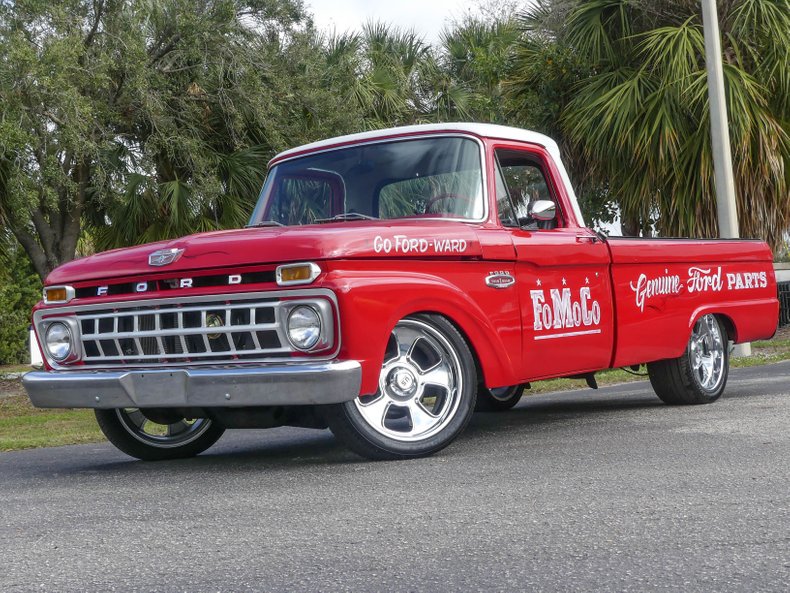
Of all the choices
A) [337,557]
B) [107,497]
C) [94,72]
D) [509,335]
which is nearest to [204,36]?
[94,72]

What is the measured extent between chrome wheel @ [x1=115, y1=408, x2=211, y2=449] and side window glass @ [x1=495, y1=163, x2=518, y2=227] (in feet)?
6.64

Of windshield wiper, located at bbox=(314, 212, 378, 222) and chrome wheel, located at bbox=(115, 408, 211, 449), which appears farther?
chrome wheel, located at bbox=(115, 408, 211, 449)

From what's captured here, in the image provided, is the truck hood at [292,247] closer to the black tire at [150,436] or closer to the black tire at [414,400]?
the black tire at [414,400]

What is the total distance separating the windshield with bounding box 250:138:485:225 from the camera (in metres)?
6.45

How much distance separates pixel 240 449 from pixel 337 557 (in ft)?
11.7

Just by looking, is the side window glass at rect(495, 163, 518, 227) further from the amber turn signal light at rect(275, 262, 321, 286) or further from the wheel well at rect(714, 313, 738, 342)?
the wheel well at rect(714, 313, 738, 342)

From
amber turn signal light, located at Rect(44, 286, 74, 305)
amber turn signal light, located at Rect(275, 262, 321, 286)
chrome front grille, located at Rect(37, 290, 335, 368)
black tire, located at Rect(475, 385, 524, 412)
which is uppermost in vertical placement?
amber turn signal light, located at Rect(44, 286, 74, 305)

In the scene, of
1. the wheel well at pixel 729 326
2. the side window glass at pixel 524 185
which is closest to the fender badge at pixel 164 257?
the side window glass at pixel 524 185

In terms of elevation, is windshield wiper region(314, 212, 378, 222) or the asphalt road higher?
windshield wiper region(314, 212, 378, 222)

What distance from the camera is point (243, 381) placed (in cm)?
529

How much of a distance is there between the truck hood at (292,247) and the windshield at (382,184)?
1.08 ft

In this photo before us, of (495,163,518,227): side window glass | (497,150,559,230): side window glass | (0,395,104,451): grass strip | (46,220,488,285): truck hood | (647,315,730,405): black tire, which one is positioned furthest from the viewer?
(0,395,104,451): grass strip

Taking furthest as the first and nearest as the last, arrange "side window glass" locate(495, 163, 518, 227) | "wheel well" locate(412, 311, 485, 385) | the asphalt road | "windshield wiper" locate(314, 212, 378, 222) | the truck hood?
1. "side window glass" locate(495, 163, 518, 227)
2. "windshield wiper" locate(314, 212, 378, 222)
3. "wheel well" locate(412, 311, 485, 385)
4. the truck hood
5. the asphalt road

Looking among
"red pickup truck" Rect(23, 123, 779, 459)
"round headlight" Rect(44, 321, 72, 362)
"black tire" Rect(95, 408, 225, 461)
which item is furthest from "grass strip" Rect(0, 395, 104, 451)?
"round headlight" Rect(44, 321, 72, 362)
